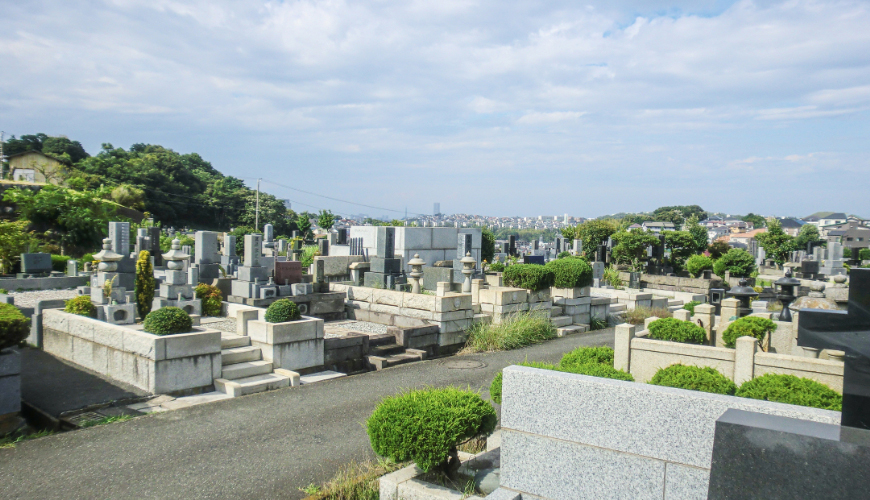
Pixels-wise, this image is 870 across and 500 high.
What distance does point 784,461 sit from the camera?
99.8 inches

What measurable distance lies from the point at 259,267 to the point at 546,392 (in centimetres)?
1149

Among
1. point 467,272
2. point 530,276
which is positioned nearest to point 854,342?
point 530,276

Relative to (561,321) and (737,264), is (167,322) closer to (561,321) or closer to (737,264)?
(561,321)

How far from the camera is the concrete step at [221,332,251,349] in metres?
9.79

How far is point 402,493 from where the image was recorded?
4.65 m

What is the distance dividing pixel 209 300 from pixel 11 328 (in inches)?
249

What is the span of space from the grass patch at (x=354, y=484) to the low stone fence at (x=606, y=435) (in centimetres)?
150

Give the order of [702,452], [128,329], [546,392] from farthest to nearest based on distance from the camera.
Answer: [128,329] → [546,392] → [702,452]

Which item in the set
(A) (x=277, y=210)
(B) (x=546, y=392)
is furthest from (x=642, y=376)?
(A) (x=277, y=210)

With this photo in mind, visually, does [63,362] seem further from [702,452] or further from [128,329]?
[702,452]

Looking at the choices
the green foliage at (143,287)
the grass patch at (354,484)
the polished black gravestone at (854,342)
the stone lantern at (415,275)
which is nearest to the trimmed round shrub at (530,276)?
the stone lantern at (415,275)

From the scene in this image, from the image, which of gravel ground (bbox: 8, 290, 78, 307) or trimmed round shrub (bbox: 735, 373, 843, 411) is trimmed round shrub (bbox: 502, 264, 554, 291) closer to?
trimmed round shrub (bbox: 735, 373, 843, 411)

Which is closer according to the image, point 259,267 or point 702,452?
point 702,452

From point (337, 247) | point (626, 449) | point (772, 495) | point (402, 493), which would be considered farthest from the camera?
point (337, 247)
